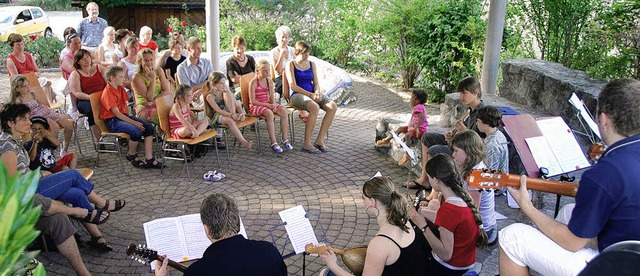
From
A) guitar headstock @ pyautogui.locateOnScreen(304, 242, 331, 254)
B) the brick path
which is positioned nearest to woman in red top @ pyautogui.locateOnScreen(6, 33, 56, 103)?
the brick path

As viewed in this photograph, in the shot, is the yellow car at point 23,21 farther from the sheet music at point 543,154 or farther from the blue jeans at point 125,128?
the sheet music at point 543,154

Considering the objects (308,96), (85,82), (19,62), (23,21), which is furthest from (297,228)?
(23,21)

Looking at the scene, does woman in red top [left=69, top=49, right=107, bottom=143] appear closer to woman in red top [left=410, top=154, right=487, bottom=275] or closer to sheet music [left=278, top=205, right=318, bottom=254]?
sheet music [left=278, top=205, right=318, bottom=254]

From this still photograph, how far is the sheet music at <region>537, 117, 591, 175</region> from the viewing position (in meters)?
4.25

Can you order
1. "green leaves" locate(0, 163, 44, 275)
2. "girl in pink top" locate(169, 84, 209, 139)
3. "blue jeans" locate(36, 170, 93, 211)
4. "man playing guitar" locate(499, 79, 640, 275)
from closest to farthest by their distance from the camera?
"green leaves" locate(0, 163, 44, 275), "man playing guitar" locate(499, 79, 640, 275), "blue jeans" locate(36, 170, 93, 211), "girl in pink top" locate(169, 84, 209, 139)

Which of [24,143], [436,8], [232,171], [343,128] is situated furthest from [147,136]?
[436,8]

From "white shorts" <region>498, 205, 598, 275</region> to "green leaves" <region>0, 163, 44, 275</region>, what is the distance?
2.38m

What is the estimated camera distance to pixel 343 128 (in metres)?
8.71

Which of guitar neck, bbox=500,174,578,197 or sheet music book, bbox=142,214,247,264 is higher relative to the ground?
guitar neck, bbox=500,174,578,197

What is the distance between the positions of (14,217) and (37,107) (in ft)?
19.8

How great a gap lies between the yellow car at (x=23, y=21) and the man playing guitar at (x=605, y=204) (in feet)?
55.0

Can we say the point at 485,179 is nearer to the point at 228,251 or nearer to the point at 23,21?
the point at 228,251

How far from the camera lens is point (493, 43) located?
8.05 meters

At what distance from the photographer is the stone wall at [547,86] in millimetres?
6677
